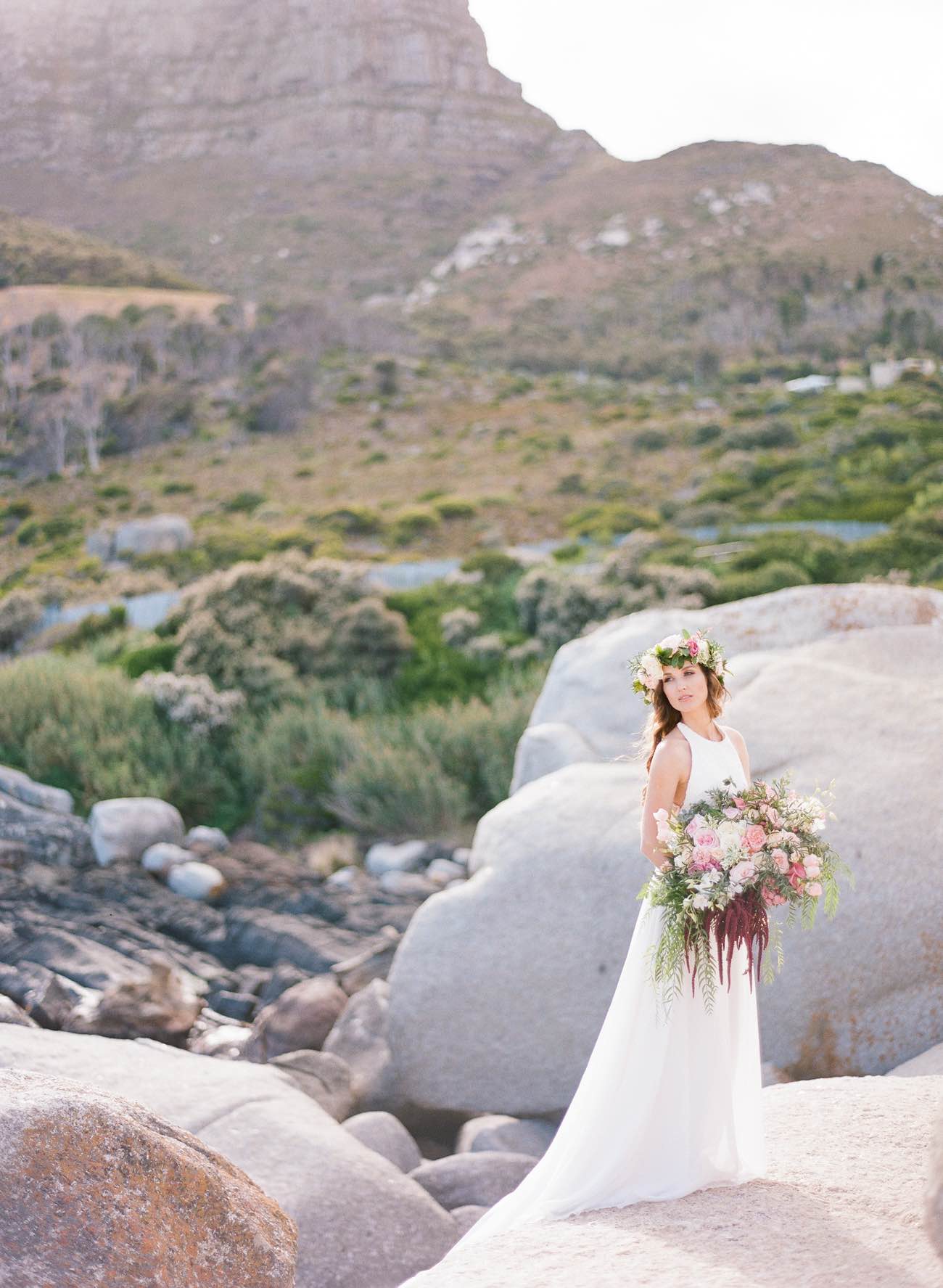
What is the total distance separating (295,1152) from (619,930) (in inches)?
80.9

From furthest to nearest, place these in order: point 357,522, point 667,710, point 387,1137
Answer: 1. point 357,522
2. point 387,1137
3. point 667,710

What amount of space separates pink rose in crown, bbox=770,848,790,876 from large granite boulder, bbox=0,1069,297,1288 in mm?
1880

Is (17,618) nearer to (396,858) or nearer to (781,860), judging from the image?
(396,858)

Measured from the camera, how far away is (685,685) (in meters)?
4.07

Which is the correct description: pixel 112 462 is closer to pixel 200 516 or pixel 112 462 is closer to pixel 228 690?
pixel 200 516

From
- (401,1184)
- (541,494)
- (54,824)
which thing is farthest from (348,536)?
(401,1184)

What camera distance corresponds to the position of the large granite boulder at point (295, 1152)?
4.52 meters

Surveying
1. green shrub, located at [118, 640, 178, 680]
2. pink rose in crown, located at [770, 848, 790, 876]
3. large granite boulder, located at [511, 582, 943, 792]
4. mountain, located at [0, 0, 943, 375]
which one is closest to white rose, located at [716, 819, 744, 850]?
pink rose in crown, located at [770, 848, 790, 876]

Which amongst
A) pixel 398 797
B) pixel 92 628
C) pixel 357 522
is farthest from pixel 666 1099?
pixel 357 522

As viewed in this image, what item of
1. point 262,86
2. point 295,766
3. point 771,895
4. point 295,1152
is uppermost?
point 262,86

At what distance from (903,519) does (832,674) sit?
13.6 m

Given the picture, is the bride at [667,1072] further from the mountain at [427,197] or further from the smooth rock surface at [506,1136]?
the mountain at [427,197]

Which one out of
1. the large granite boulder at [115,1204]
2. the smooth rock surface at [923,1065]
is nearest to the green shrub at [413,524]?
the smooth rock surface at [923,1065]

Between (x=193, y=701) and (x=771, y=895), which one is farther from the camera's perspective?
(x=193, y=701)
